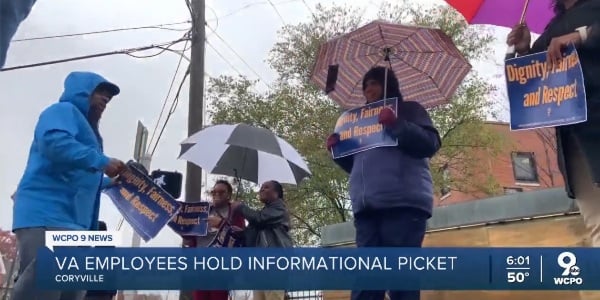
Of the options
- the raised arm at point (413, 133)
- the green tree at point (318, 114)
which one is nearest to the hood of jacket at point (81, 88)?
the raised arm at point (413, 133)

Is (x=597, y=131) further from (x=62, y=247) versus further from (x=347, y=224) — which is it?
(x=347, y=224)

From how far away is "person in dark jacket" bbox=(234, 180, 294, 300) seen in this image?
17.4ft

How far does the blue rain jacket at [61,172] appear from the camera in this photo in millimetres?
3078

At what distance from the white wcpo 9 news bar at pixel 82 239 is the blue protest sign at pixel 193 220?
193 cm

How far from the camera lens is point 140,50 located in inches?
396

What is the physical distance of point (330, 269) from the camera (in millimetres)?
3365

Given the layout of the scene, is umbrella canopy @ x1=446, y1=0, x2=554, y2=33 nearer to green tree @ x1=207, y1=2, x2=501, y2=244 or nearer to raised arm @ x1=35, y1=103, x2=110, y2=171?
raised arm @ x1=35, y1=103, x2=110, y2=171

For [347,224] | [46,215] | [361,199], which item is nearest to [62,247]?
[46,215]

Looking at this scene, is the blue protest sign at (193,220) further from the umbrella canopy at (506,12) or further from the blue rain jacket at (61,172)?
the umbrella canopy at (506,12)

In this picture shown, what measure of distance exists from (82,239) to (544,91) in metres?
2.25

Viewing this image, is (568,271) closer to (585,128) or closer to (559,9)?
(585,128)

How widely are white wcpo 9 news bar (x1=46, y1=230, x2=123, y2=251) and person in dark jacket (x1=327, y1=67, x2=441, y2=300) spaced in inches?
49.4

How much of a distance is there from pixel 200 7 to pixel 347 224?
3918 millimetres

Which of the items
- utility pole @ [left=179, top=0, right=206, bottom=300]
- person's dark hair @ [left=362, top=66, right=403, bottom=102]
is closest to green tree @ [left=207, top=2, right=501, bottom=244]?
utility pole @ [left=179, top=0, right=206, bottom=300]
